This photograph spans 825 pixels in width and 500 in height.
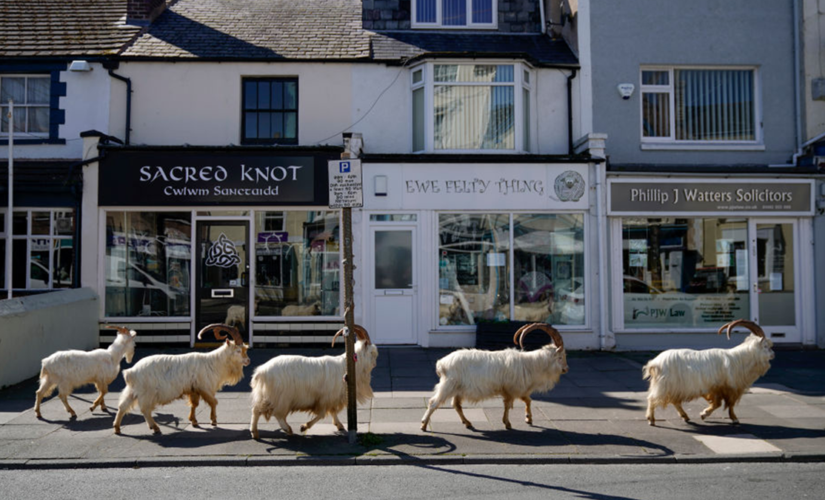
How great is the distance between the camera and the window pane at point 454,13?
15078 mm

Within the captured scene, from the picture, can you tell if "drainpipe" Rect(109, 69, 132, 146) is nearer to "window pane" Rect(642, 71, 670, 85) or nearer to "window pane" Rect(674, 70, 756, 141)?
"window pane" Rect(642, 71, 670, 85)

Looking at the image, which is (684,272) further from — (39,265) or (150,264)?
(39,265)

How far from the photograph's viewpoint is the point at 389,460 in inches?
260

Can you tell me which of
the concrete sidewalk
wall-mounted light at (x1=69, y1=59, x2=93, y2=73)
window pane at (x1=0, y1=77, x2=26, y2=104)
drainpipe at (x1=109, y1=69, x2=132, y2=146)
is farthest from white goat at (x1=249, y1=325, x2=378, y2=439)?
window pane at (x1=0, y1=77, x2=26, y2=104)

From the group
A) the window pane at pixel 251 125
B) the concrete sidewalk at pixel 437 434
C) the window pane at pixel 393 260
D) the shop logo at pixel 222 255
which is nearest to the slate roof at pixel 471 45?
the window pane at pixel 251 125

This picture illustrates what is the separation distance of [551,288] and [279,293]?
5742 millimetres

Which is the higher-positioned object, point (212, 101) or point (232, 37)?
point (232, 37)

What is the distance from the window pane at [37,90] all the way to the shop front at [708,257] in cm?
1237

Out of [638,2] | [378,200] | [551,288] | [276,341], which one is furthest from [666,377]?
[638,2]

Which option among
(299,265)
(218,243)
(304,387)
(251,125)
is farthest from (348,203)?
(251,125)

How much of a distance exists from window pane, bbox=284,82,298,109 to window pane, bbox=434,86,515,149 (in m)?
3.13

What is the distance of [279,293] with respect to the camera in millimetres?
12938

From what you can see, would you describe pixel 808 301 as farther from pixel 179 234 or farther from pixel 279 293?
pixel 179 234

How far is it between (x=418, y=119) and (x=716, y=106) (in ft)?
22.2
